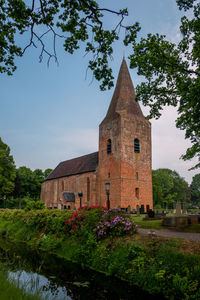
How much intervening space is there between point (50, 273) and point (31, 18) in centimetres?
830

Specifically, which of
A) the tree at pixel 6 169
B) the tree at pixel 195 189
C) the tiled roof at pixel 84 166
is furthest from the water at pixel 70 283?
the tree at pixel 195 189

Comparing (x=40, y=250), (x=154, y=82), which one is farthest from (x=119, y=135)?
(x=40, y=250)

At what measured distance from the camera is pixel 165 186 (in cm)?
6406

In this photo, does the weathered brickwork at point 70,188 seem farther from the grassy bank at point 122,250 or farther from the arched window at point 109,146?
the grassy bank at point 122,250

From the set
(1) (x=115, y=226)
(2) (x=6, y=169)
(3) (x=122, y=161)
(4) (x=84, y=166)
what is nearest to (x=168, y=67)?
(1) (x=115, y=226)

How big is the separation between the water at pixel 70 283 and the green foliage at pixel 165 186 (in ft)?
156

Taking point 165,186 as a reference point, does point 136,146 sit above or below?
above

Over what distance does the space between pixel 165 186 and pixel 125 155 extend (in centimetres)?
3963

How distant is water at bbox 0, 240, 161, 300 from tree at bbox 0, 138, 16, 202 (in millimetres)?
32256

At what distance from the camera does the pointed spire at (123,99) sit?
31.3 meters

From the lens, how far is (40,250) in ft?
39.5

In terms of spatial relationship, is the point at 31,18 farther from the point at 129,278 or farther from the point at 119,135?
the point at 119,135

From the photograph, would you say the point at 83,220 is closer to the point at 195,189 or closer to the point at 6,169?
the point at 6,169

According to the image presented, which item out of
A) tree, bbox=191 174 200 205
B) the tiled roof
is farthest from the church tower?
tree, bbox=191 174 200 205
